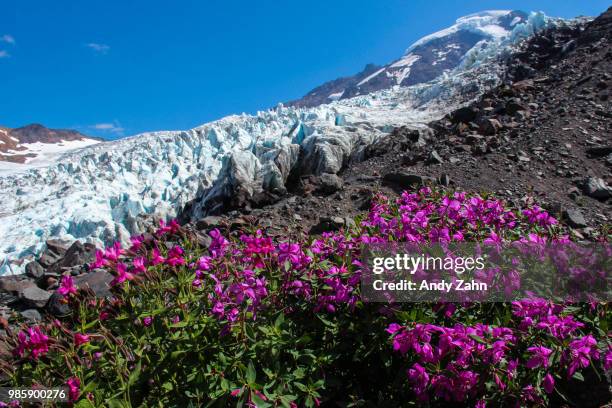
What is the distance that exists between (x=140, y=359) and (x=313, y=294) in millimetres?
1101

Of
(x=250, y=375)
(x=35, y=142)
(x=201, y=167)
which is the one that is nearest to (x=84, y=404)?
(x=250, y=375)

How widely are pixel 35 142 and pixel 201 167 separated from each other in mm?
111189

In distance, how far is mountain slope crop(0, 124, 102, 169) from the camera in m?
90.7

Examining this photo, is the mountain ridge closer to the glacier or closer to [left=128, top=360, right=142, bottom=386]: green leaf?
the glacier

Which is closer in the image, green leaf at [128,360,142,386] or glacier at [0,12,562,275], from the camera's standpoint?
green leaf at [128,360,142,386]

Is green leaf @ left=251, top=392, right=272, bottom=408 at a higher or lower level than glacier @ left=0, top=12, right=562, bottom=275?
lower

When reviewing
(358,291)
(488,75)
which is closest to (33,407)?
(358,291)

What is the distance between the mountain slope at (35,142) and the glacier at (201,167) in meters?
66.5

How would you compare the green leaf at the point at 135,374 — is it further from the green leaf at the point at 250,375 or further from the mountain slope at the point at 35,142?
the mountain slope at the point at 35,142

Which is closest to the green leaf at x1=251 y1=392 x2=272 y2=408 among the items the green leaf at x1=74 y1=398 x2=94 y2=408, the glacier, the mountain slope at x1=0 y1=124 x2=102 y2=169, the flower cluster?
the flower cluster

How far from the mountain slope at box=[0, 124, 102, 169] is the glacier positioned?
6651 centimetres

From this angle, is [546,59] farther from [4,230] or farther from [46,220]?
[4,230]

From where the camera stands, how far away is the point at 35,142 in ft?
357

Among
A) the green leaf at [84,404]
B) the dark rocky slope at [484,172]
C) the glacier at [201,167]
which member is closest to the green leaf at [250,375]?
the green leaf at [84,404]
